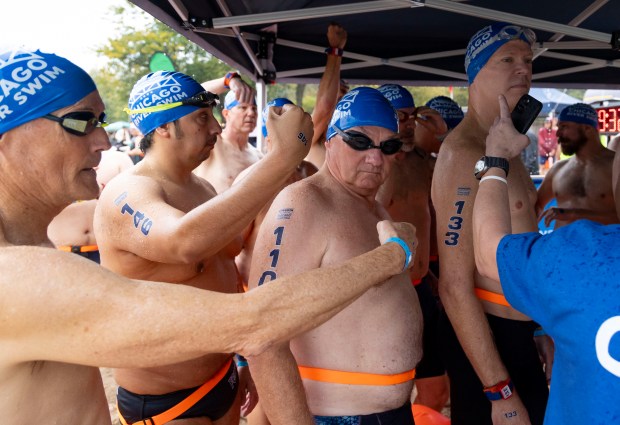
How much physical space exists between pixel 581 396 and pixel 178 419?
6.18 feet

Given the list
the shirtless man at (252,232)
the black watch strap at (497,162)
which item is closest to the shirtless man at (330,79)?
the shirtless man at (252,232)

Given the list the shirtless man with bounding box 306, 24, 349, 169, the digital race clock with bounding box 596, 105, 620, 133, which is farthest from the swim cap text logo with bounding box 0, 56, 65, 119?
the digital race clock with bounding box 596, 105, 620, 133

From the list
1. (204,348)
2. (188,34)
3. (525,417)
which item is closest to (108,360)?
(204,348)

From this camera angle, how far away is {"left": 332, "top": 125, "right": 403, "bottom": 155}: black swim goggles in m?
2.61

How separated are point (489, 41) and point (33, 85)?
2.35 m

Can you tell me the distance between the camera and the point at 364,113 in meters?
2.65

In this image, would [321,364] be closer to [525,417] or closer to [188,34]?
[525,417]

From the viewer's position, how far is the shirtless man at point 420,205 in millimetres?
4234

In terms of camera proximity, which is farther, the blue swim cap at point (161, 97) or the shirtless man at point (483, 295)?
the blue swim cap at point (161, 97)

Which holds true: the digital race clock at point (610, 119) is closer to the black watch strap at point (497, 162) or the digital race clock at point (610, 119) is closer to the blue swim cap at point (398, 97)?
the blue swim cap at point (398, 97)

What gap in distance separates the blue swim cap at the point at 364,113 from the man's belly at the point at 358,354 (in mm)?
791

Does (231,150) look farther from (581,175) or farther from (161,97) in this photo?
(581,175)

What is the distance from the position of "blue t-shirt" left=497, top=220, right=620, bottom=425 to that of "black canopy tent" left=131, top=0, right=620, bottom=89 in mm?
2471

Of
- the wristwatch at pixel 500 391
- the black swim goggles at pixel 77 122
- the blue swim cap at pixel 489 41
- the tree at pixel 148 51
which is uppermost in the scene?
the blue swim cap at pixel 489 41
